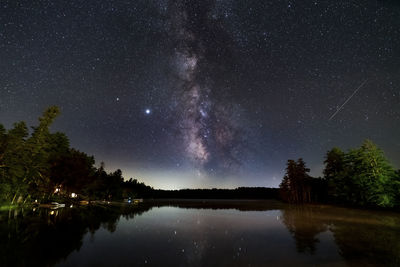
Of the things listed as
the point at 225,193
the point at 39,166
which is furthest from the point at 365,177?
the point at 225,193

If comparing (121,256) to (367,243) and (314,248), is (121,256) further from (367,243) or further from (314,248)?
(367,243)

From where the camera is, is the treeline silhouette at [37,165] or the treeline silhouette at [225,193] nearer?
the treeline silhouette at [37,165]

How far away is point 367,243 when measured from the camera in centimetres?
1455

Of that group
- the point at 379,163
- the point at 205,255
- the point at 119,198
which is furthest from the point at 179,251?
the point at 119,198

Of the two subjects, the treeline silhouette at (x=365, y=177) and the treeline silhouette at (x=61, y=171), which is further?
the treeline silhouette at (x=365, y=177)

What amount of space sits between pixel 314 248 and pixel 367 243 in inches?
165

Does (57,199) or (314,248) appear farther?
(57,199)

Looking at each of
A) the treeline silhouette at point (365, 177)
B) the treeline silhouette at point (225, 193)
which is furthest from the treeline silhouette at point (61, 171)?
the treeline silhouette at point (225, 193)

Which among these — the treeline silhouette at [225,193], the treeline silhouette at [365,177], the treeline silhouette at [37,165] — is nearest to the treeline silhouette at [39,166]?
the treeline silhouette at [37,165]

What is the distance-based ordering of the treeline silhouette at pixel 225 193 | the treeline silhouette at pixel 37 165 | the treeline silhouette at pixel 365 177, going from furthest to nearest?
1. the treeline silhouette at pixel 225 193
2. the treeline silhouette at pixel 365 177
3. the treeline silhouette at pixel 37 165

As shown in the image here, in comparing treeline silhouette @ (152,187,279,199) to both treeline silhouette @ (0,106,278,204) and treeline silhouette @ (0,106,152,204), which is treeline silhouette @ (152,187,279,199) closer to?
treeline silhouette @ (0,106,278,204)

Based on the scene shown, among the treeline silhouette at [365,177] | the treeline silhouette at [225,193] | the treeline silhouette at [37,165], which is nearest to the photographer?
the treeline silhouette at [37,165]

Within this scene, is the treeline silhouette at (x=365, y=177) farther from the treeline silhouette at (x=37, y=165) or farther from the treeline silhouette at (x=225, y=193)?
the treeline silhouette at (x=225, y=193)

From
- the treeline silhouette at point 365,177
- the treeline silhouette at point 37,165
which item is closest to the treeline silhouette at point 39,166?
the treeline silhouette at point 37,165
